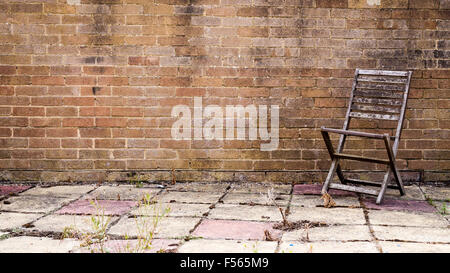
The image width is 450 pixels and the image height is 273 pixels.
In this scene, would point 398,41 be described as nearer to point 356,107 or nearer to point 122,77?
point 356,107

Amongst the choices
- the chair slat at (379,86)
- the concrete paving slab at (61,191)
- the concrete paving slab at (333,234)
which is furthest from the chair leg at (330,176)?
the concrete paving slab at (61,191)

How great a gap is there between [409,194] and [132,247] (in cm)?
276

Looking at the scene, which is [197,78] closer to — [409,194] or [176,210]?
[176,210]

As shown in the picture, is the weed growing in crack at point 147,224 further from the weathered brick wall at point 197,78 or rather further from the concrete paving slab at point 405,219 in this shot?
the concrete paving slab at point 405,219

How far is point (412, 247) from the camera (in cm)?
274

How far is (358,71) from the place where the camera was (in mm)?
4469

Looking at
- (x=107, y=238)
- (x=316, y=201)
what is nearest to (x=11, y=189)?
(x=107, y=238)

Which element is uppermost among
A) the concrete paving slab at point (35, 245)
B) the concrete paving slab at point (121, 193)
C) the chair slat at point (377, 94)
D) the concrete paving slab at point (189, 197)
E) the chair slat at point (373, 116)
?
the chair slat at point (377, 94)

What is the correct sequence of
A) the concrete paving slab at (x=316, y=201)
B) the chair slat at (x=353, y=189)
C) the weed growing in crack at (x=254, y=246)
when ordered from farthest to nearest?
the chair slat at (x=353, y=189) < the concrete paving slab at (x=316, y=201) < the weed growing in crack at (x=254, y=246)

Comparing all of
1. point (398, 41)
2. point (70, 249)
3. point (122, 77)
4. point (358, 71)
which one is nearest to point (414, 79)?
point (398, 41)

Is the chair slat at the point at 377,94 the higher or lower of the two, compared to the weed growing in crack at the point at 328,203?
higher

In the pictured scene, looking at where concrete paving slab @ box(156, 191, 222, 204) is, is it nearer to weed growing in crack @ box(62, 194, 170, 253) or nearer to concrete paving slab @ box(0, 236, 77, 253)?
weed growing in crack @ box(62, 194, 170, 253)

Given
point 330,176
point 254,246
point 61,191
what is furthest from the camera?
point 61,191

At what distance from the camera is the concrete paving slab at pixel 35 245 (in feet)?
8.92
